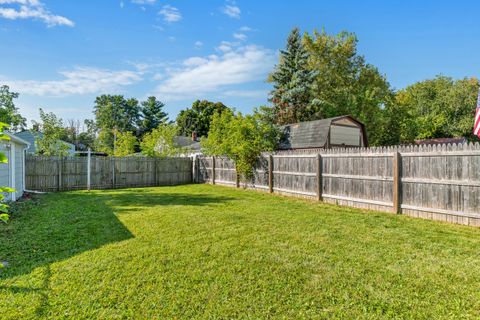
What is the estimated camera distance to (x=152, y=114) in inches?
1848

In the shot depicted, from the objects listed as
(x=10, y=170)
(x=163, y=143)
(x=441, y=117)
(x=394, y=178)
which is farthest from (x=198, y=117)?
(x=394, y=178)

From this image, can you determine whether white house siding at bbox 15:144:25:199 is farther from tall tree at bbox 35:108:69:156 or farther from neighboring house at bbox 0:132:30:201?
tall tree at bbox 35:108:69:156

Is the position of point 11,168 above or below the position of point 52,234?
above

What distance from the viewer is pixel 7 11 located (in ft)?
29.4

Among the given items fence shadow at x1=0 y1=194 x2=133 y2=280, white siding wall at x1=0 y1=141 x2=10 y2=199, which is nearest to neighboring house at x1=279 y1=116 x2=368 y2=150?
fence shadow at x1=0 y1=194 x2=133 y2=280

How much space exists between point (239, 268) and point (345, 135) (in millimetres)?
13368

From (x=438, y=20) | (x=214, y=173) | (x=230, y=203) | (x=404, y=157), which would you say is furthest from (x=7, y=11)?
(x=438, y=20)

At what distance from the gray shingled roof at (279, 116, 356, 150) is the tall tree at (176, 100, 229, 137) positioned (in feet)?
93.7

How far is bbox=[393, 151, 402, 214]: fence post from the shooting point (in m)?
7.02

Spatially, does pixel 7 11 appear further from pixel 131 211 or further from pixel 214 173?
pixel 214 173

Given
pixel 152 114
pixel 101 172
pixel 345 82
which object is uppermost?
pixel 152 114

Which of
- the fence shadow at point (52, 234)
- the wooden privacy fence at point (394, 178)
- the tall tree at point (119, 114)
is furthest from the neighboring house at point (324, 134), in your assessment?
the tall tree at point (119, 114)

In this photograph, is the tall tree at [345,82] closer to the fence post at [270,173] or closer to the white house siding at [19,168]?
the fence post at [270,173]

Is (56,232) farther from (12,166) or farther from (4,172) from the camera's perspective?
(12,166)
